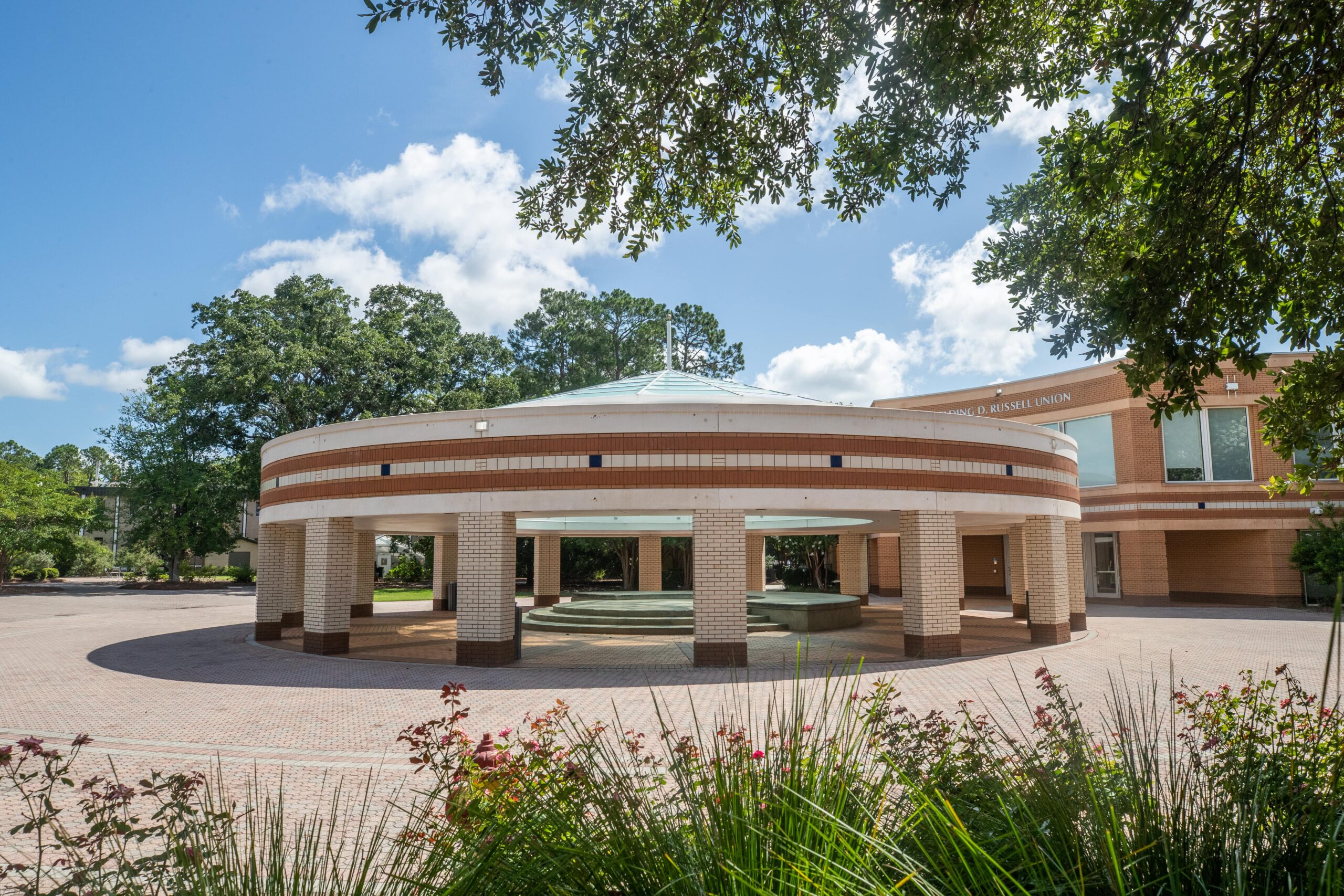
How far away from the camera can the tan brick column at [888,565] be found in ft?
126

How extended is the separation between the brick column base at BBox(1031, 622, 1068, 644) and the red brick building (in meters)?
12.5

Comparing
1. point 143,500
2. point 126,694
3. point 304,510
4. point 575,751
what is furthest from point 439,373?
point 575,751

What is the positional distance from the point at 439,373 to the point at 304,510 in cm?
2670

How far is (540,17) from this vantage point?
6.14m

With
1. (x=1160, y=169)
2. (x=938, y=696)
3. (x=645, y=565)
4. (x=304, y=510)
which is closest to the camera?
(x=1160, y=169)

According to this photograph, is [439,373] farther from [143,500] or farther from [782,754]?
[782,754]

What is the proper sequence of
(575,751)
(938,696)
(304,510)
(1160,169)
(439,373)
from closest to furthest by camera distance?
(575,751) → (1160,169) → (938,696) → (304,510) → (439,373)

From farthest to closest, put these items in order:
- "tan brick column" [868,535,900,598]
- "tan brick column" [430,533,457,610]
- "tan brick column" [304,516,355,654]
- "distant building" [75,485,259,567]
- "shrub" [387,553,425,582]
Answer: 1. "distant building" [75,485,259,567]
2. "shrub" [387,553,425,582]
3. "tan brick column" [868,535,900,598]
4. "tan brick column" [430,533,457,610]
5. "tan brick column" [304,516,355,654]

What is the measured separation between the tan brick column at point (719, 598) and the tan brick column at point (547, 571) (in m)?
15.8

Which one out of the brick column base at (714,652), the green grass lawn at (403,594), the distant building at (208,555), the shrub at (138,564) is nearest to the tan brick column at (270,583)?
the brick column base at (714,652)

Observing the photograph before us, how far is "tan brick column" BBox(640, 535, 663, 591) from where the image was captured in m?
30.4

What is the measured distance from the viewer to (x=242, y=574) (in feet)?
165

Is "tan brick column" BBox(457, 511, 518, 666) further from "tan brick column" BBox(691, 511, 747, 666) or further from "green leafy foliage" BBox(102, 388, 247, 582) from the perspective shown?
"green leafy foliage" BBox(102, 388, 247, 582)

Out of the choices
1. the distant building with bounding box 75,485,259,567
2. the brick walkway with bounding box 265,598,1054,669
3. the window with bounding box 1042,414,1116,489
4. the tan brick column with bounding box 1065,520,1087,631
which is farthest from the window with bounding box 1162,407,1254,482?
the distant building with bounding box 75,485,259,567
